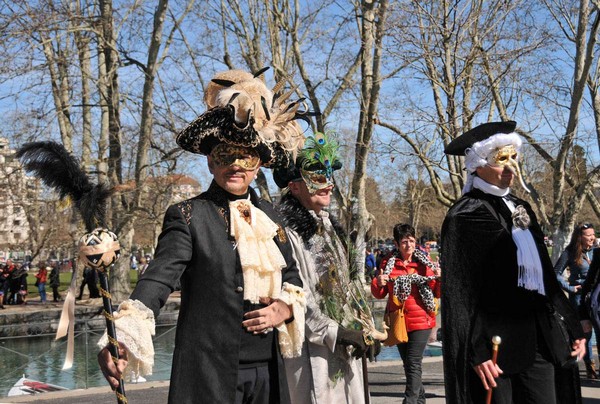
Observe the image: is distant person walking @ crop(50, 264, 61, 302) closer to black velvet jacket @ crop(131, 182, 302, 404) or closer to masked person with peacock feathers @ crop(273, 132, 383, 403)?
masked person with peacock feathers @ crop(273, 132, 383, 403)

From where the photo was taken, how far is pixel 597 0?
39.0ft

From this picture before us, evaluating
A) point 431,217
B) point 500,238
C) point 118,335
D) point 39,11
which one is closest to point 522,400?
point 500,238

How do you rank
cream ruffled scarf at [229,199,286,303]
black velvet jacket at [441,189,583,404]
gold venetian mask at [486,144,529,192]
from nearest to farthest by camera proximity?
cream ruffled scarf at [229,199,286,303]
black velvet jacket at [441,189,583,404]
gold venetian mask at [486,144,529,192]

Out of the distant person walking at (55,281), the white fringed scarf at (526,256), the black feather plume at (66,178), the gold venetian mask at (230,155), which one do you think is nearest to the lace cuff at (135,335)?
the black feather plume at (66,178)

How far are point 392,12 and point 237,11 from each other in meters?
7.17

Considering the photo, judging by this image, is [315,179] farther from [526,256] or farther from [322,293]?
[526,256]

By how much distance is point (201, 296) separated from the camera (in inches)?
140

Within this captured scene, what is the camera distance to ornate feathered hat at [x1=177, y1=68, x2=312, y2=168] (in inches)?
147

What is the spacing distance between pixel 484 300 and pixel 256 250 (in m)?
1.29

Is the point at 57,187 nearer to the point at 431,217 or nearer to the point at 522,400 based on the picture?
the point at 522,400

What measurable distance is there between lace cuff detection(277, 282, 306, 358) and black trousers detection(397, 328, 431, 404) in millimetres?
3542

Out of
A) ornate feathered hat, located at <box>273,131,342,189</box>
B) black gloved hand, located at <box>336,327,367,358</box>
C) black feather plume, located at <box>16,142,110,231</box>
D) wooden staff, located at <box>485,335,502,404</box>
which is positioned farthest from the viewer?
ornate feathered hat, located at <box>273,131,342,189</box>

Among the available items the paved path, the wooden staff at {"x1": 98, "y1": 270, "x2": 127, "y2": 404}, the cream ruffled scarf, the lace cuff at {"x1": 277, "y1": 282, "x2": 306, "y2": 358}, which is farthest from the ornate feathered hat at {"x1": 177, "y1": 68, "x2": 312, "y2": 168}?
the paved path

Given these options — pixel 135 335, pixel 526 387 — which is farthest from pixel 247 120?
pixel 526 387
